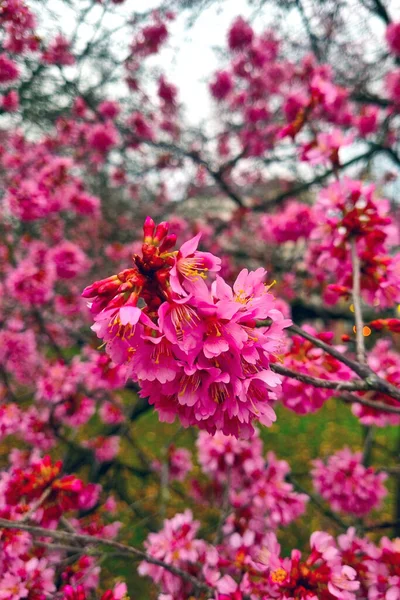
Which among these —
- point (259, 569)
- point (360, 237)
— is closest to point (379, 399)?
point (360, 237)

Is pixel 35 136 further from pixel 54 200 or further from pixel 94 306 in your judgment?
pixel 94 306

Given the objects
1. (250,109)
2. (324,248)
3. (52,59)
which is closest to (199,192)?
(250,109)

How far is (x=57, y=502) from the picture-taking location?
180cm

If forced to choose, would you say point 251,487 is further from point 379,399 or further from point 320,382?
point 320,382

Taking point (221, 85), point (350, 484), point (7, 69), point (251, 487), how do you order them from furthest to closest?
point (221, 85), point (7, 69), point (350, 484), point (251, 487)

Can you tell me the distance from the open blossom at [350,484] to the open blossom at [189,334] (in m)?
1.84

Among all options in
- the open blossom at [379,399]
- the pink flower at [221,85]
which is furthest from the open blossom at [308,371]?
the pink flower at [221,85]

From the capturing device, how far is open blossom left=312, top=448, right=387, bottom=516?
2418 mm

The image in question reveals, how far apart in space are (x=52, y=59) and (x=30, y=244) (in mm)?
1864

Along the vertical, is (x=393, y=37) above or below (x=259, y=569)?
above

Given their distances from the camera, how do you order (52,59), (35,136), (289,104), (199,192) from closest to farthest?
(289,104)
(52,59)
(35,136)
(199,192)

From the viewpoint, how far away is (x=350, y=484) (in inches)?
95.5

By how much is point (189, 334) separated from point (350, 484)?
2.11 metres

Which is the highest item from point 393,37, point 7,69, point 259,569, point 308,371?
point 7,69
